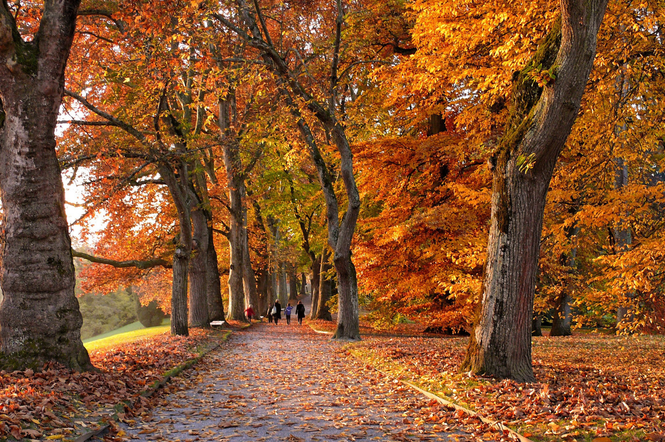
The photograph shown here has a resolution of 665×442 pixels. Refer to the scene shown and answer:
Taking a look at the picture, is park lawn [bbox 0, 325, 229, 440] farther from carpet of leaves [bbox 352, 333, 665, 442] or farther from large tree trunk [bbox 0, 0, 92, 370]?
carpet of leaves [bbox 352, 333, 665, 442]

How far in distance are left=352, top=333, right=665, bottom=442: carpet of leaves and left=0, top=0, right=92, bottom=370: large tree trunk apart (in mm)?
5629

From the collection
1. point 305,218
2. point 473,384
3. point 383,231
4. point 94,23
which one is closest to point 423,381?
point 473,384

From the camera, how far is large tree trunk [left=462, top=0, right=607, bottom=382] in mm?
6988

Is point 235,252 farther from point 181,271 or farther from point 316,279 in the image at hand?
point 316,279

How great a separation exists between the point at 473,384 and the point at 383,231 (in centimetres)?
975

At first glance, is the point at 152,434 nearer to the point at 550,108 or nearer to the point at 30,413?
the point at 30,413

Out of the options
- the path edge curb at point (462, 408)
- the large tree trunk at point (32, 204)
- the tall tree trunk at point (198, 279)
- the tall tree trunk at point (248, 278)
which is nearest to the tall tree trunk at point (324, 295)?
the tall tree trunk at point (248, 278)

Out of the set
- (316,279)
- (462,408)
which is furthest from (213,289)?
(462,408)

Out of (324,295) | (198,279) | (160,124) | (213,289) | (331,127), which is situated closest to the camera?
(331,127)

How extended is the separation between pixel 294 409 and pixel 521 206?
4346 millimetres

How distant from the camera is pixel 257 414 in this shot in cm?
638

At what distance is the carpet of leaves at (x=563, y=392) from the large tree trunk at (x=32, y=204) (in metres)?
5.63

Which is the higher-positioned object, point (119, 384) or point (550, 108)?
point (550, 108)

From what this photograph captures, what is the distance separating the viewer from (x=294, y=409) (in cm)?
667
